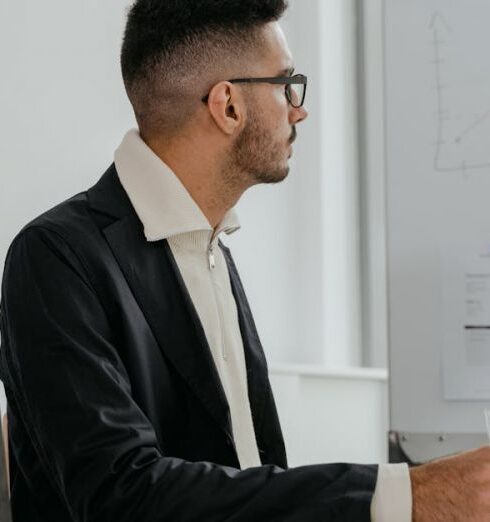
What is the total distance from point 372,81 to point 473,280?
4.89 ft

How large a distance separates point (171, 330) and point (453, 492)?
1.46 ft

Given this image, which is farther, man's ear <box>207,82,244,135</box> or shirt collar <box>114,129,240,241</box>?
man's ear <box>207,82,244,135</box>

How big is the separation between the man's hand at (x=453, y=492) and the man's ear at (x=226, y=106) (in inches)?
24.8

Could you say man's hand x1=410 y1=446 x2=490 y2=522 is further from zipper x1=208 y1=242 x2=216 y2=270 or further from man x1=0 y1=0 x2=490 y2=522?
zipper x1=208 y1=242 x2=216 y2=270

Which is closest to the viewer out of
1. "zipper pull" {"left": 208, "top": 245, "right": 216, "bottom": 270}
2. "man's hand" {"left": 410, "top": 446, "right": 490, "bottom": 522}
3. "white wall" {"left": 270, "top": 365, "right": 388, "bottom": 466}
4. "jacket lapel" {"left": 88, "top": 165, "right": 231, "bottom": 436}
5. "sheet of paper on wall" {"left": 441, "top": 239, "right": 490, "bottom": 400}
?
"man's hand" {"left": 410, "top": 446, "right": 490, "bottom": 522}

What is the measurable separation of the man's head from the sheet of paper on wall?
0.48 meters

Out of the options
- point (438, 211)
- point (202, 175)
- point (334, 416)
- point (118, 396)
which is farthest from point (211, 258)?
point (334, 416)

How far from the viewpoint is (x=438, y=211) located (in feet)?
6.37

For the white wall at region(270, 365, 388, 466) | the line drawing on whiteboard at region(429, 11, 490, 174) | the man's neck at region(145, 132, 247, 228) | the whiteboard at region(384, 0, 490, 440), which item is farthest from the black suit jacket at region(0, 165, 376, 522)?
the white wall at region(270, 365, 388, 466)

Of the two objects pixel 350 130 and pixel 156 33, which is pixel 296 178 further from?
pixel 156 33

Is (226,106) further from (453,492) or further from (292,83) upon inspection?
(453,492)

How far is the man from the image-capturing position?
1.18m

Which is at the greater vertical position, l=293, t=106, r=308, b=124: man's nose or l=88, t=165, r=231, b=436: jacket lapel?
l=293, t=106, r=308, b=124: man's nose

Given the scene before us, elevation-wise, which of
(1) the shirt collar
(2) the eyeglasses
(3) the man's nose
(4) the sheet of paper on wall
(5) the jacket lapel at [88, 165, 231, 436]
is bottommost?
(4) the sheet of paper on wall
